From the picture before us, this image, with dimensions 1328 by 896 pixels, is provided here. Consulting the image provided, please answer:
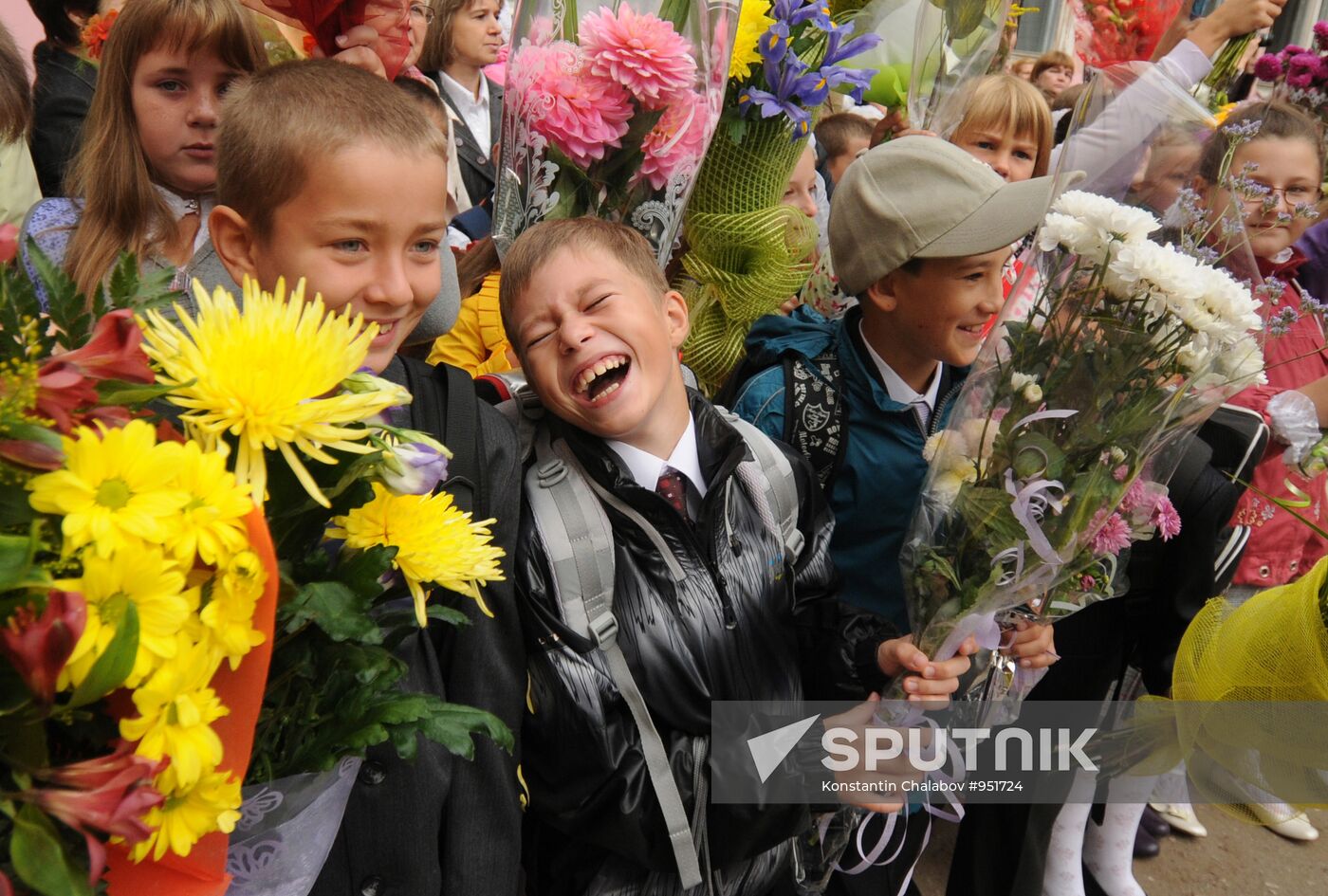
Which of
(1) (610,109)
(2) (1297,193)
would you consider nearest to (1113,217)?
(1) (610,109)

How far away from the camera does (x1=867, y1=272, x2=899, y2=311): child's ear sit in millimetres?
2188

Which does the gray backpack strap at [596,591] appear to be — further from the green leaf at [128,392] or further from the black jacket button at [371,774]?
the green leaf at [128,392]

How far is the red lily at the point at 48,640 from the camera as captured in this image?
0.67 metres

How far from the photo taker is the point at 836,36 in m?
2.16

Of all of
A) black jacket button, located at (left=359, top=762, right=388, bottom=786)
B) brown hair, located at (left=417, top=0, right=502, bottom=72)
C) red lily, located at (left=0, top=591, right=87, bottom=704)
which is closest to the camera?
red lily, located at (left=0, top=591, right=87, bottom=704)

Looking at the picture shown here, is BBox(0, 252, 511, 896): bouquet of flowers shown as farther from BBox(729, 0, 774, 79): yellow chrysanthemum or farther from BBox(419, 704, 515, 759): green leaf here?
BBox(729, 0, 774, 79): yellow chrysanthemum

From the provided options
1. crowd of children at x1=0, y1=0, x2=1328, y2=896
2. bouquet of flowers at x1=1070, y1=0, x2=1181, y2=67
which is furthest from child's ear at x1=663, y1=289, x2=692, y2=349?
bouquet of flowers at x1=1070, y1=0, x2=1181, y2=67

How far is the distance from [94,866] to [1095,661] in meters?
2.40

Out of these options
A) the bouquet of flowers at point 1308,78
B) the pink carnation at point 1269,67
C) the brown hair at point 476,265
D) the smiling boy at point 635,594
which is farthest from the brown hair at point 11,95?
the pink carnation at point 1269,67

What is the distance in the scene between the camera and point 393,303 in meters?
1.43

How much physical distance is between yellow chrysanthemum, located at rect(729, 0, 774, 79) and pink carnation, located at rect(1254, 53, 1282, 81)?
2579 mm

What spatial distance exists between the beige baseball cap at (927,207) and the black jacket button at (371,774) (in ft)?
4.61

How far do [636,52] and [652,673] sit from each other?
1.05 m

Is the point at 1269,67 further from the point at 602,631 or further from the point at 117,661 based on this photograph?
the point at 117,661
